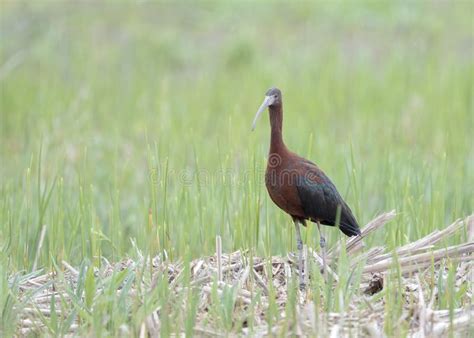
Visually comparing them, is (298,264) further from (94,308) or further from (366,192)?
(366,192)

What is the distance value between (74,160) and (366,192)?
2564 mm

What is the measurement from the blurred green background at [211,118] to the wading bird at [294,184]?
18cm

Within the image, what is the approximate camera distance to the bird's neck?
4.41m

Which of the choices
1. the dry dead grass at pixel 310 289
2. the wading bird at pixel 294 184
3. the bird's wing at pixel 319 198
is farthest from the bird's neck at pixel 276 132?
the dry dead grass at pixel 310 289

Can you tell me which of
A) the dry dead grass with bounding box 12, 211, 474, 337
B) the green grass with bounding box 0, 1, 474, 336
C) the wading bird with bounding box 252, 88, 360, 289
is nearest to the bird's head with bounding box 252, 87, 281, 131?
the wading bird with bounding box 252, 88, 360, 289

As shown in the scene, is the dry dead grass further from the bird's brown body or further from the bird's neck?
the bird's neck

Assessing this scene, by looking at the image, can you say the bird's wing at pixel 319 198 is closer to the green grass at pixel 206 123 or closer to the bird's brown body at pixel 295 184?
the bird's brown body at pixel 295 184

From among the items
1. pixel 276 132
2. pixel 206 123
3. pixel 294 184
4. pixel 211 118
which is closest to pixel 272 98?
pixel 276 132

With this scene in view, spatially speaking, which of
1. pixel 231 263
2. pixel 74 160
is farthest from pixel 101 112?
pixel 231 263

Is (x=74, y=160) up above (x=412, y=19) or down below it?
below

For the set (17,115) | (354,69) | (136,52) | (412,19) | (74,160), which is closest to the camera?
(74,160)

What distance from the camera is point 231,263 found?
4.65m

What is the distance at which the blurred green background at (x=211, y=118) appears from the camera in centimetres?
516

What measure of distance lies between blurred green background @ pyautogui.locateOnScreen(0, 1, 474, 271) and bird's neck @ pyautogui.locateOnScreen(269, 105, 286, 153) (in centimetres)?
21
